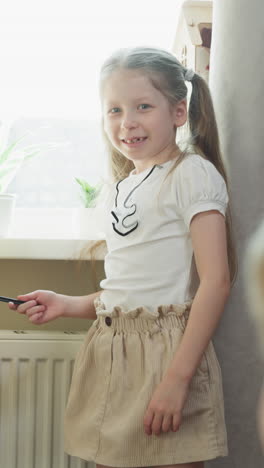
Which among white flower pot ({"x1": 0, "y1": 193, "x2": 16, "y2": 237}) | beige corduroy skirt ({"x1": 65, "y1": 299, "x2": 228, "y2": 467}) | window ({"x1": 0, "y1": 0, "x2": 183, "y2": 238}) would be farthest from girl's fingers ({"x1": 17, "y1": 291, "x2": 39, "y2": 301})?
window ({"x1": 0, "y1": 0, "x2": 183, "y2": 238})

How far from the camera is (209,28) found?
4.59ft

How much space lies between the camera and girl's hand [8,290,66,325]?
115 centimetres

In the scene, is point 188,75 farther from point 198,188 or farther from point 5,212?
point 5,212

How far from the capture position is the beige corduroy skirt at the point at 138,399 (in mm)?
976

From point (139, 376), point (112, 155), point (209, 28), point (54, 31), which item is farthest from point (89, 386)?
point (54, 31)

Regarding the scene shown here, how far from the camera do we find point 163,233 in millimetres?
1036

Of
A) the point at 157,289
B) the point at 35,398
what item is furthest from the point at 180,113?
the point at 35,398

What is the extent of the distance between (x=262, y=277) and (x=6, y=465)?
3.92 ft

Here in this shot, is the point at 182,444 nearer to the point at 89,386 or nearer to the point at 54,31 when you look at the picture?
the point at 89,386

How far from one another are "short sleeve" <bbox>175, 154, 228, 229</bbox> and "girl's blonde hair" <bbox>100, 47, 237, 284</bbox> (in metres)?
0.03

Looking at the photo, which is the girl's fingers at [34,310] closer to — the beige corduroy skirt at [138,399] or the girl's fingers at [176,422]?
the beige corduroy skirt at [138,399]

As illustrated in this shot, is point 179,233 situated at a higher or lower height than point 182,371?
higher

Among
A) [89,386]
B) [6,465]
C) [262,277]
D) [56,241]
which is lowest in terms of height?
[6,465]

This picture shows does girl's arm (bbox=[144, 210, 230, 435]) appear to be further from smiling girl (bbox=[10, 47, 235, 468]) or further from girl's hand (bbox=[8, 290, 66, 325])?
girl's hand (bbox=[8, 290, 66, 325])
